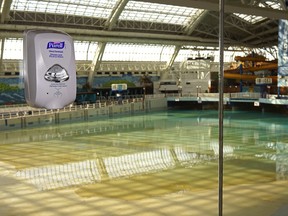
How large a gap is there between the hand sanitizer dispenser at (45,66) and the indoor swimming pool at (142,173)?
27.9 ft

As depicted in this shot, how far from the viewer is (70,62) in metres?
5.05

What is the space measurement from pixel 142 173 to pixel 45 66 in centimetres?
1511

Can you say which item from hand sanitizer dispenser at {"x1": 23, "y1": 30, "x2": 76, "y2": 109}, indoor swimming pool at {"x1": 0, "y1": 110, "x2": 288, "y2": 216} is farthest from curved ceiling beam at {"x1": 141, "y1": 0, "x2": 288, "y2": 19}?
hand sanitizer dispenser at {"x1": 23, "y1": 30, "x2": 76, "y2": 109}

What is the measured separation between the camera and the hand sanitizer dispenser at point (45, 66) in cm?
478

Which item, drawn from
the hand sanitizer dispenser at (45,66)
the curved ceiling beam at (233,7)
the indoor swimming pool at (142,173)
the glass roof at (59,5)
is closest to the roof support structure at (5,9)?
the glass roof at (59,5)

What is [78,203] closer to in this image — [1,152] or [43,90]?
[43,90]

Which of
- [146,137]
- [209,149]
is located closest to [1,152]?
[146,137]

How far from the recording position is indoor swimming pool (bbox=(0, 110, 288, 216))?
13.9 metres

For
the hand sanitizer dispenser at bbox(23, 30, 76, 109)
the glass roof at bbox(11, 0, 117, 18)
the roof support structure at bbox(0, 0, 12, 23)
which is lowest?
the hand sanitizer dispenser at bbox(23, 30, 76, 109)

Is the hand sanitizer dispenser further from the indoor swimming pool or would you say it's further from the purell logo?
the indoor swimming pool

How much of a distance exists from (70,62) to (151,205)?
996cm

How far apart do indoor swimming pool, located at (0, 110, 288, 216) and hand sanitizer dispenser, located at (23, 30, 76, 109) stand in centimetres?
852

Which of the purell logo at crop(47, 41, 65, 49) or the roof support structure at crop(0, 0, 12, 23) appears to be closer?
the purell logo at crop(47, 41, 65, 49)

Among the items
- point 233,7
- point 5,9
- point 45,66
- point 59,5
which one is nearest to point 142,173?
point 233,7
